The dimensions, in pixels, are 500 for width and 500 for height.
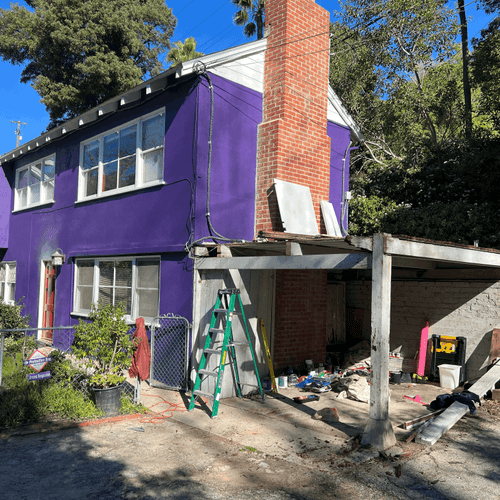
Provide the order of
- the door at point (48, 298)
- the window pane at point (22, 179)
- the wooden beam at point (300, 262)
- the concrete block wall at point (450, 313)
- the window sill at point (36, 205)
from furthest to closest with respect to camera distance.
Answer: the window pane at point (22, 179), the window sill at point (36, 205), the door at point (48, 298), the concrete block wall at point (450, 313), the wooden beam at point (300, 262)

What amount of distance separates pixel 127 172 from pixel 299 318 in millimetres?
4968

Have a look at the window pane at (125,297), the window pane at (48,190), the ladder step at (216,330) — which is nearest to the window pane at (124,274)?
the window pane at (125,297)

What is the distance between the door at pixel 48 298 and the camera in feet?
42.4

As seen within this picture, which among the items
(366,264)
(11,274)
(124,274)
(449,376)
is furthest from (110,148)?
(449,376)

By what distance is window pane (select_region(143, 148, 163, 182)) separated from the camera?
9359 millimetres

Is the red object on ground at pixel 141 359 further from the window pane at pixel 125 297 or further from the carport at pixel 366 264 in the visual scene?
the window pane at pixel 125 297

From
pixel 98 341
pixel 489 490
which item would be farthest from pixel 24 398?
pixel 489 490

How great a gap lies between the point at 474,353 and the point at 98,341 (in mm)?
7349

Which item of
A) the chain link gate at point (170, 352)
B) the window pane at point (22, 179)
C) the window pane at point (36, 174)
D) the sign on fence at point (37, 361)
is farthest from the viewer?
the window pane at point (22, 179)

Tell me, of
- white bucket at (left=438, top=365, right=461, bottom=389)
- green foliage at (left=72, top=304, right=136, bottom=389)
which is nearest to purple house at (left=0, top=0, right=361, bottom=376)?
green foliage at (left=72, top=304, right=136, bottom=389)

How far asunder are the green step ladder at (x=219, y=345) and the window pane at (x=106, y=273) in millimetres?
3552

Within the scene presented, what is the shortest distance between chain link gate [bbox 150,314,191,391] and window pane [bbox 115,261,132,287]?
1.58 metres

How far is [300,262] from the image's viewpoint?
6.33 m

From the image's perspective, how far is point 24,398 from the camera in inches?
256
